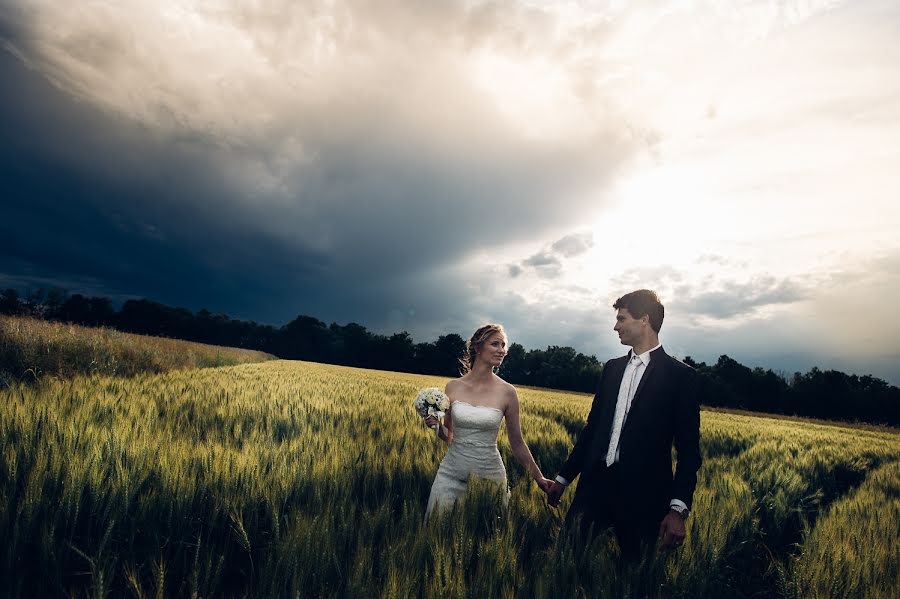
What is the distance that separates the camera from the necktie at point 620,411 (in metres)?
2.99

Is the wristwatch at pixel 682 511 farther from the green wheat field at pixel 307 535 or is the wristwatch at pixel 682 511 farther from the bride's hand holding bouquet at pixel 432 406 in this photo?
the bride's hand holding bouquet at pixel 432 406

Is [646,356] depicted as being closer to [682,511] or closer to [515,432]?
[682,511]

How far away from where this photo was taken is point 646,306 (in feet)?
9.92

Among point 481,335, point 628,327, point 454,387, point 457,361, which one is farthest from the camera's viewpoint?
point 457,361

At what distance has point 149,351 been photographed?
1352cm

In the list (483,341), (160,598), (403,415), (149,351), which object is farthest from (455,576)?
(149,351)

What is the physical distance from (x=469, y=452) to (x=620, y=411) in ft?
4.36

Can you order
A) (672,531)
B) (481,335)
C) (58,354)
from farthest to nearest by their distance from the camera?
(58,354) < (481,335) < (672,531)

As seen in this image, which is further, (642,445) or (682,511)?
(642,445)

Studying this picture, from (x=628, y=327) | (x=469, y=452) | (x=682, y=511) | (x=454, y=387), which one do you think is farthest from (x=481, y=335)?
(x=682, y=511)

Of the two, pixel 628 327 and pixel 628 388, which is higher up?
pixel 628 327

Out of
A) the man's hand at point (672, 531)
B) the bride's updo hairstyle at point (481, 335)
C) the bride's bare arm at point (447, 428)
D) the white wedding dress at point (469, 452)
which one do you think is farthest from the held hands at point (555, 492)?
the bride's updo hairstyle at point (481, 335)

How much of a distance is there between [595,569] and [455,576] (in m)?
0.73

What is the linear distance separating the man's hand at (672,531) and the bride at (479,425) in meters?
0.95
